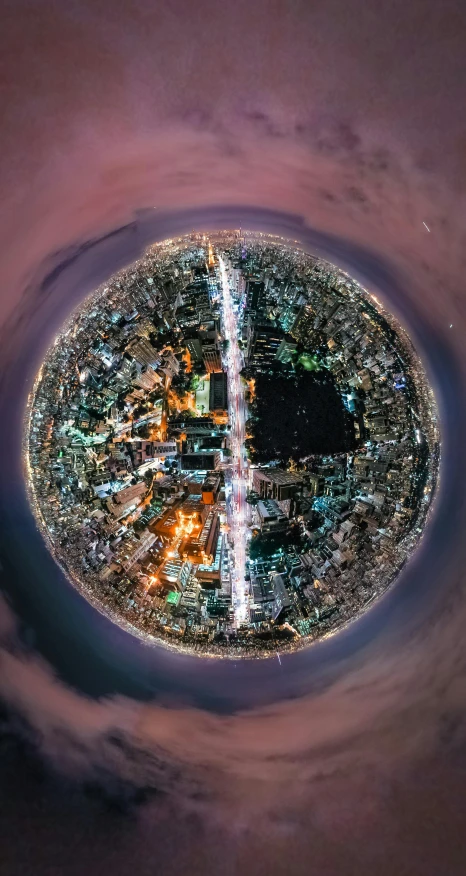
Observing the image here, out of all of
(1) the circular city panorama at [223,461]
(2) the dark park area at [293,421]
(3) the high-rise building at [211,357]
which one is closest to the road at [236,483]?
(1) the circular city panorama at [223,461]

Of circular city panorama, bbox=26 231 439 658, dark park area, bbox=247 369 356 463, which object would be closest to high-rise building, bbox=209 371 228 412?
circular city panorama, bbox=26 231 439 658

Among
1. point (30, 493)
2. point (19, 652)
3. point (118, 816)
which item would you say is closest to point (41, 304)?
point (30, 493)

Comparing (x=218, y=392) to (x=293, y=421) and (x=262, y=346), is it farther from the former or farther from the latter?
(x=293, y=421)

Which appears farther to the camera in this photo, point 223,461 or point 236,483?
point 236,483

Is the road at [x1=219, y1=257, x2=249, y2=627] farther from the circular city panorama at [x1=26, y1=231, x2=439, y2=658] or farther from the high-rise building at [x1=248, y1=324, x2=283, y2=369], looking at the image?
the high-rise building at [x1=248, y1=324, x2=283, y2=369]

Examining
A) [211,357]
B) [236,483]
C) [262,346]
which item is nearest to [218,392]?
[211,357]

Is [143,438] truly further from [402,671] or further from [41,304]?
[402,671]
